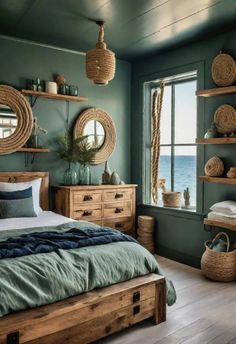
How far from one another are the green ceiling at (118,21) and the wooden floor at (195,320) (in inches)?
109

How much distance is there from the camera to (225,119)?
369cm

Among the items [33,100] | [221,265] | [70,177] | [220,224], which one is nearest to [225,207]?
[220,224]

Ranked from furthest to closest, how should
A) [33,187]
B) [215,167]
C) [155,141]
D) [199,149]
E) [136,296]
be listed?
[155,141], [199,149], [33,187], [215,167], [136,296]

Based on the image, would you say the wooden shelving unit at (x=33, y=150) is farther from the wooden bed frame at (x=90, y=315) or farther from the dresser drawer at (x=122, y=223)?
the wooden bed frame at (x=90, y=315)

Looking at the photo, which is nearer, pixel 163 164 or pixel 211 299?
pixel 211 299

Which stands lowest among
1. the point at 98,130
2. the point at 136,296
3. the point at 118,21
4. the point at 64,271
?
the point at 136,296

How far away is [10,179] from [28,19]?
5.90ft

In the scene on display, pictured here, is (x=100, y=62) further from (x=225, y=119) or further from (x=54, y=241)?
(x=54, y=241)

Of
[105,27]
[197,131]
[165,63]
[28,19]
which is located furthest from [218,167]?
[28,19]

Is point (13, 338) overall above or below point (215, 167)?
below

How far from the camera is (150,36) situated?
395cm

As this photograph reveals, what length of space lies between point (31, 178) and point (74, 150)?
652 millimetres

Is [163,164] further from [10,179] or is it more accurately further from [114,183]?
[10,179]

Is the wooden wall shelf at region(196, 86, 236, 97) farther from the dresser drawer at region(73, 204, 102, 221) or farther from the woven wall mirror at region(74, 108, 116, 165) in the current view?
the dresser drawer at region(73, 204, 102, 221)
